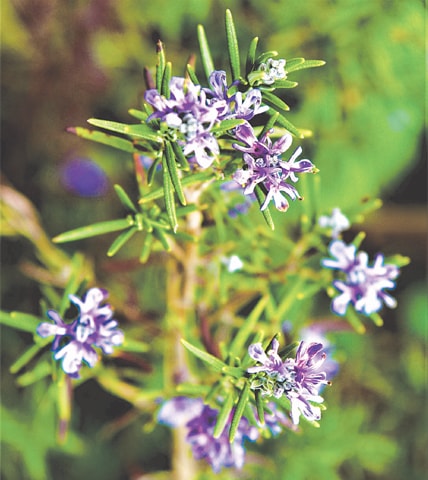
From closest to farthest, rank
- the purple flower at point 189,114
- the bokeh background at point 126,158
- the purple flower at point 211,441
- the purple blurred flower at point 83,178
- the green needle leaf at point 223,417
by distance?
the purple flower at point 189,114 < the green needle leaf at point 223,417 < the purple flower at point 211,441 < the bokeh background at point 126,158 < the purple blurred flower at point 83,178

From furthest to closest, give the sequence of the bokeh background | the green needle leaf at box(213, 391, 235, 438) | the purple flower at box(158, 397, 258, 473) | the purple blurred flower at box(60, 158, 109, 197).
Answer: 1. the purple blurred flower at box(60, 158, 109, 197)
2. the bokeh background
3. the purple flower at box(158, 397, 258, 473)
4. the green needle leaf at box(213, 391, 235, 438)

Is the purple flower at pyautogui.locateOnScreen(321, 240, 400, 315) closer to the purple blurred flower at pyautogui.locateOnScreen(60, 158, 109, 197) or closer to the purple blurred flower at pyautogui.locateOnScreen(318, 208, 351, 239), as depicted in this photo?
the purple blurred flower at pyautogui.locateOnScreen(318, 208, 351, 239)

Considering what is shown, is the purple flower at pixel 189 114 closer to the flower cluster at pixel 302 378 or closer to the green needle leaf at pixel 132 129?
the green needle leaf at pixel 132 129

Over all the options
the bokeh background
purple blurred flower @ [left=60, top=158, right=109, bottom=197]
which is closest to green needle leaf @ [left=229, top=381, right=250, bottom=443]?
the bokeh background

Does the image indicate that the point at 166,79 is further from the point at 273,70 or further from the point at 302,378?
the point at 302,378

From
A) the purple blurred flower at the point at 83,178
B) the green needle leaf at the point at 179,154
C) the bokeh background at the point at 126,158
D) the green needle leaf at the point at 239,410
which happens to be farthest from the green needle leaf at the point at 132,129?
the purple blurred flower at the point at 83,178

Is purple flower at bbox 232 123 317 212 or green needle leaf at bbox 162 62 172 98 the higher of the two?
green needle leaf at bbox 162 62 172 98
